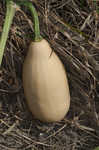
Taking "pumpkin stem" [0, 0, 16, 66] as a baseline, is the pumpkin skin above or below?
below

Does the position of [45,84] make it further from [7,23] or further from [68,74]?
[7,23]

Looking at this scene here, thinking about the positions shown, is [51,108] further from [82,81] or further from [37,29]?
[37,29]

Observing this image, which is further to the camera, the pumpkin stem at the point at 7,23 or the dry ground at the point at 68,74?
the dry ground at the point at 68,74

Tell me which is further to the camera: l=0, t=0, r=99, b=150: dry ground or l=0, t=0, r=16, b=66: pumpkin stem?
l=0, t=0, r=99, b=150: dry ground

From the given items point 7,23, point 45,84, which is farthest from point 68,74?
point 7,23

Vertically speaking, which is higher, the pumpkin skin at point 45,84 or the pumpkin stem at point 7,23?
the pumpkin stem at point 7,23
